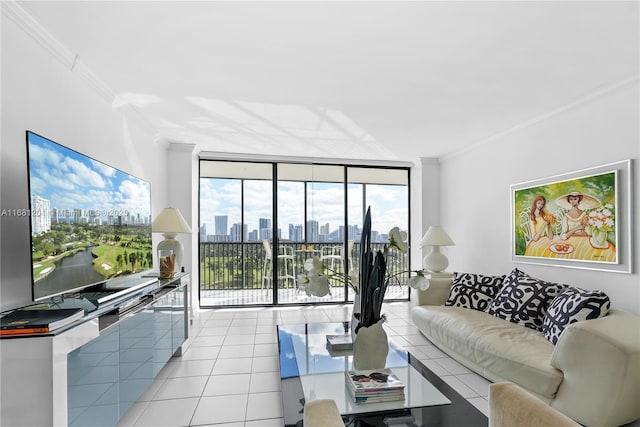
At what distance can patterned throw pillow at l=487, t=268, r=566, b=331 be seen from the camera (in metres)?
2.96

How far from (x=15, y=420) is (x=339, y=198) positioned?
15.5 ft

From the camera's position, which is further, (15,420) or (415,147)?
(415,147)

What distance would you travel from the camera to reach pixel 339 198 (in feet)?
18.7

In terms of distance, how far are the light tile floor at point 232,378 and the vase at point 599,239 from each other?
1.47m

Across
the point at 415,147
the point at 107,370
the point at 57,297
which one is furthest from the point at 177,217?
the point at 415,147

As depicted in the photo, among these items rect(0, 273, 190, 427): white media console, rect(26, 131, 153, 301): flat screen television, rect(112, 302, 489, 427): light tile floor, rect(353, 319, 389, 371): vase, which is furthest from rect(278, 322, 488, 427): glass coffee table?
rect(26, 131, 153, 301): flat screen television

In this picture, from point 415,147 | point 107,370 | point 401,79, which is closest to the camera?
point 107,370

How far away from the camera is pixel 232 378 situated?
280 centimetres

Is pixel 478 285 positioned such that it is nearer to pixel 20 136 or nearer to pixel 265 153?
pixel 265 153

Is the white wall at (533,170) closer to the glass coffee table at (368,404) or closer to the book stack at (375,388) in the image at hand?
the glass coffee table at (368,404)

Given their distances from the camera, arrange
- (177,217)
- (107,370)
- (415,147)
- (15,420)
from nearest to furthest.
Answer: (15,420), (107,370), (177,217), (415,147)

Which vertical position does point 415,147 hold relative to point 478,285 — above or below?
above

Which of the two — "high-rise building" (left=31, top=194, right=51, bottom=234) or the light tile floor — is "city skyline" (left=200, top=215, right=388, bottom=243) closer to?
the light tile floor

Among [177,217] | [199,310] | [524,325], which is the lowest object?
[199,310]
